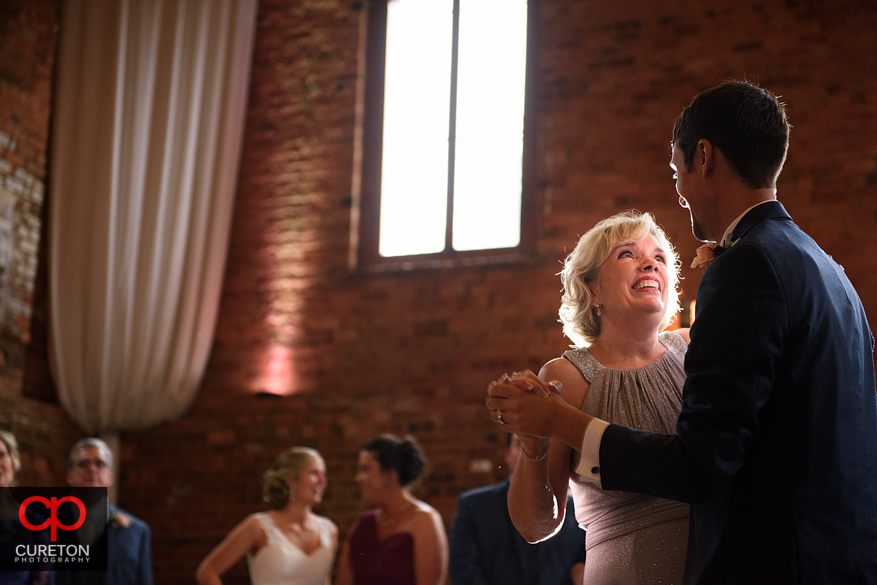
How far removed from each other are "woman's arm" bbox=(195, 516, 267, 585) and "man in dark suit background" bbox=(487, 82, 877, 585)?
4.06m

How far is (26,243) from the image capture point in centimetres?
715

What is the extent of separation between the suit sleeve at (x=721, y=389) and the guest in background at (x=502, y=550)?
8.24ft

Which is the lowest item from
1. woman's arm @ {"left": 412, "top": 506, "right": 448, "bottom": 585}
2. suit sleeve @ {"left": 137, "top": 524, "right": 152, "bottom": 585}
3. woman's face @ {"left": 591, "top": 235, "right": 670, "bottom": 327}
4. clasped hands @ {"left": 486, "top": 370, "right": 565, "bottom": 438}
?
suit sleeve @ {"left": 137, "top": 524, "right": 152, "bottom": 585}

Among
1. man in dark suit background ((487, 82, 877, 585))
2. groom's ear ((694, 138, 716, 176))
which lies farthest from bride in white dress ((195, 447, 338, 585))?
groom's ear ((694, 138, 716, 176))

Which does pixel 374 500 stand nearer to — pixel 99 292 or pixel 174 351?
pixel 174 351

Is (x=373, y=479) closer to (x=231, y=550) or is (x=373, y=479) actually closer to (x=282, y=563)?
(x=282, y=563)

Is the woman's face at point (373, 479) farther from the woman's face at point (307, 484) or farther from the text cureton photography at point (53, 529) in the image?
the text cureton photography at point (53, 529)

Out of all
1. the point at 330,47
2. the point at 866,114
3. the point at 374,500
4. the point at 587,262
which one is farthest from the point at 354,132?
the point at 587,262

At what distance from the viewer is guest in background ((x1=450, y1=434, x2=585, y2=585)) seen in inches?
165

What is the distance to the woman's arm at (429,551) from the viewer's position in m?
4.86

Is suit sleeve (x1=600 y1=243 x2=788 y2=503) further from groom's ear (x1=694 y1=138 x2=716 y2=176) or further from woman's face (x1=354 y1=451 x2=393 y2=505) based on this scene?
woman's face (x1=354 y1=451 x2=393 y2=505)

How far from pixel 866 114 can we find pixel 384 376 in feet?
11.6

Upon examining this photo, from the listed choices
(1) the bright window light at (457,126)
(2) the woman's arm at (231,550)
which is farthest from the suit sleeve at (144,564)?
(1) the bright window light at (457,126)

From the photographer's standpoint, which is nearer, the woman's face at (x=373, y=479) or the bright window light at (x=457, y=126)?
the woman's face at (x=373, y=479)
